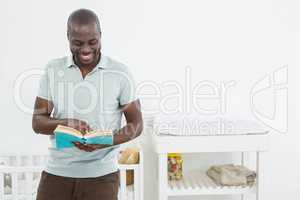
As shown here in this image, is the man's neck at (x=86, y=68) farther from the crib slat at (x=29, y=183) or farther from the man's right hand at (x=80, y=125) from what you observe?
the crib slat at (x=29, y=183)

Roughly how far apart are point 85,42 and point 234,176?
113 centimetres

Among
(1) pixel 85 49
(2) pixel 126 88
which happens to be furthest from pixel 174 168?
(1) pixel 85 49

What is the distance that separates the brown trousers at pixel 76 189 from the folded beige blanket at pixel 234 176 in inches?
34.7

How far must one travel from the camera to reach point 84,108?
134 cm

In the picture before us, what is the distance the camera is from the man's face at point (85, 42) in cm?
130

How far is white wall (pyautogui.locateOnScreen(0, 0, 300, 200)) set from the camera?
2.28 meters

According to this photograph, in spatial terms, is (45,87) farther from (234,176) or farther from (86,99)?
(234,176)

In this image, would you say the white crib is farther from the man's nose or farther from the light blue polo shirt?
the man's nose

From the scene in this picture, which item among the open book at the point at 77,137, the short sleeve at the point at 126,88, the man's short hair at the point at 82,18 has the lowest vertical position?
the open book at the point at 77,137

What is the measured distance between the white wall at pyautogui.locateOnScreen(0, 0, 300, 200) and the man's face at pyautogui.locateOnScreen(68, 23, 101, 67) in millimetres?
990

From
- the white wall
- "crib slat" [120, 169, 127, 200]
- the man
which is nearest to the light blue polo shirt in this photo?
the man

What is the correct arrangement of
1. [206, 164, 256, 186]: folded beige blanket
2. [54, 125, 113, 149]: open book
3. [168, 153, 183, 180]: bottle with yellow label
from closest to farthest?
[54, 125, 113, 149]: open book < [206, 164, 256, 186]: folded beige blanket < [168, 153, 183, 180]: bottle with yellow label

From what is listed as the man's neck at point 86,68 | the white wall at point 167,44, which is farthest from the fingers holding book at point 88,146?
the white wall at point 167,44

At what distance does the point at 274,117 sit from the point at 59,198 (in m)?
1.50
